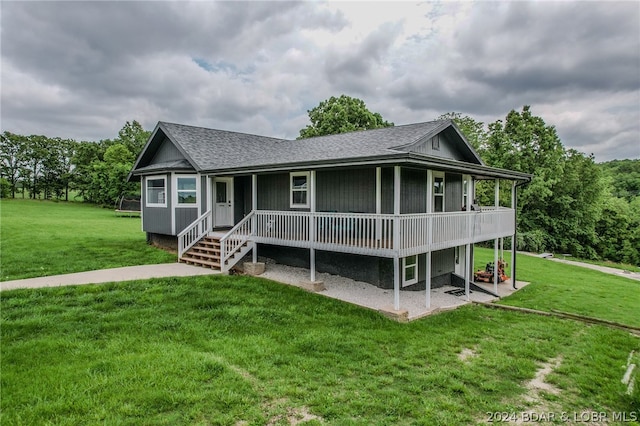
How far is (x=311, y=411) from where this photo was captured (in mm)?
4234

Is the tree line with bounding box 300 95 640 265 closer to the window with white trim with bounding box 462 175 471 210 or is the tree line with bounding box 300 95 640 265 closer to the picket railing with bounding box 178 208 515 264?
the window with white trim with bounding box 462 175 471 210

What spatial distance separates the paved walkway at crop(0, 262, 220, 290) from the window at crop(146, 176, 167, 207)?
11.5 ft

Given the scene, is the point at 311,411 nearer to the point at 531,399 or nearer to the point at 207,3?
the point at 531,399

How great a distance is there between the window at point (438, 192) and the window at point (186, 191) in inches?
357

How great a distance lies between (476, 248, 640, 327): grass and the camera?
1032cm

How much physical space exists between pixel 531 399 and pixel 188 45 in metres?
16.5

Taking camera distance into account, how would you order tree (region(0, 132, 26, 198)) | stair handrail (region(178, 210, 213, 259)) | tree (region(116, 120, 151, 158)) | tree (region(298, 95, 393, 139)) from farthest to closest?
tree (region(116, 120, 151, 158)) < tree (region(0, 132, 26, 198)) < tree (region(298, 95, 393, 139)) < stair handrail (region(178, 210, 213, 259))

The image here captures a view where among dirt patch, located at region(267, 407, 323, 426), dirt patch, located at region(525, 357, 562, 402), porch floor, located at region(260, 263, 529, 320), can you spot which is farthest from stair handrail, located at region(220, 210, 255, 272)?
dirt patch, located at region(525, 357, 562, 402)

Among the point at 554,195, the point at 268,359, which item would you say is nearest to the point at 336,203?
the point at 268,359

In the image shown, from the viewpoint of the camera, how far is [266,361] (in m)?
5.49

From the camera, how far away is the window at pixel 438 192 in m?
12.2

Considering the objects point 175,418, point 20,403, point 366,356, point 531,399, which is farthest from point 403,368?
point 20,403

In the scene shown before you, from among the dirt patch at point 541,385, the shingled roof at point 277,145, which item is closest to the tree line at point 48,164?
the shingled roof at point 277,145

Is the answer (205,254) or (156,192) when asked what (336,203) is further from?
(156,192)
